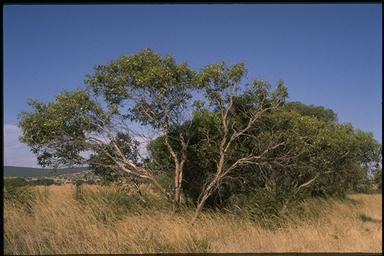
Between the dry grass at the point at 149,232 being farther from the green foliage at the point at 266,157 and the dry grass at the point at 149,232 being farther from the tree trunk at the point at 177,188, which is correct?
the green foliage at the point at 266,157

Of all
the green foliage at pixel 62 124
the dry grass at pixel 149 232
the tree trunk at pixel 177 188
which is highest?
the green foliage at pixel 62 124

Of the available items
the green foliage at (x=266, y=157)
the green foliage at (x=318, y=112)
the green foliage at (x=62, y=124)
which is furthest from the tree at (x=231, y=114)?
the green foliage at (x=318, y=112)

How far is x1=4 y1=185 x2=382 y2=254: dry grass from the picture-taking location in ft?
24.8

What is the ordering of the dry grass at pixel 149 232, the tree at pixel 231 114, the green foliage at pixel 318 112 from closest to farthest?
the dry grass at pixel 149 232 < the tree at pixel 231 114 < the green foliage at pixel 318 112

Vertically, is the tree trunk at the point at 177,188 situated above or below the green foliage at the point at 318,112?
below

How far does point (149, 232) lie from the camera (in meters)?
8.22

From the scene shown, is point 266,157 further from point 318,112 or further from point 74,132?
point 318,112

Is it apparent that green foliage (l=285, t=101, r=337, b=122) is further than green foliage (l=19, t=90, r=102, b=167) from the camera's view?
Yes

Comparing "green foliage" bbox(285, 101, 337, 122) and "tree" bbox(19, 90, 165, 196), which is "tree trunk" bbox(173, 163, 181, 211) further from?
"green foliage" bbox(285, 101, 337, 122)

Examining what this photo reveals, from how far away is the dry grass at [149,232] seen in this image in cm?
755

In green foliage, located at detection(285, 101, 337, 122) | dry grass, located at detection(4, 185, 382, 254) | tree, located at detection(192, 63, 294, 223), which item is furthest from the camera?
green foliage, located at detection(285, 101, 337, 122)

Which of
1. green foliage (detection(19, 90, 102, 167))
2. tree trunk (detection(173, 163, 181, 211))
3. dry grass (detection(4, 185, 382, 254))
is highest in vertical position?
green foliage (detection(19, 90, 102, 167))

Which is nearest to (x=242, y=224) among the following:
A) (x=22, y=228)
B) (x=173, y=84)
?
(x=173, y=84)

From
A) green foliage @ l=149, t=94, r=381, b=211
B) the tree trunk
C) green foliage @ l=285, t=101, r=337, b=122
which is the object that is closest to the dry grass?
the tree trunk
